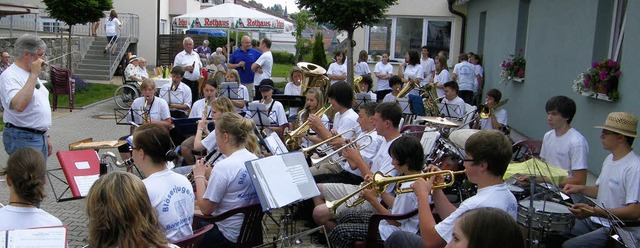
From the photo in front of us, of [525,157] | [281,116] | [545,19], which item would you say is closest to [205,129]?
[281,116]

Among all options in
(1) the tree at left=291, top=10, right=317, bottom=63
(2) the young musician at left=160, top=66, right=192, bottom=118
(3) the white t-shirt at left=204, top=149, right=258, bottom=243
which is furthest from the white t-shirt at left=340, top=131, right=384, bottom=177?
(1) the tree at left=291, top=10, right=317, bottom=63

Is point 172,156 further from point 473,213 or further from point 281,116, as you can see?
point 281,116

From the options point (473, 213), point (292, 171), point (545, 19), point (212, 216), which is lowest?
point (212, 216)

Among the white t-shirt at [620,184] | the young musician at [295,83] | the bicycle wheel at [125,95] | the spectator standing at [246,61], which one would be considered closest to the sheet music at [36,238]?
the white t-shirt at [620,184]

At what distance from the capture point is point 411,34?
18.1m

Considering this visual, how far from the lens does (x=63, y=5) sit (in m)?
16.2

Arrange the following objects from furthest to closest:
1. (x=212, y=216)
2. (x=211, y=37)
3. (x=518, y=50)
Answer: (x=211, y=37)
(x=518, y=50)
(x=212, y=216)

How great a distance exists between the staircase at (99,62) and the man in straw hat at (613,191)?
63.9 feet

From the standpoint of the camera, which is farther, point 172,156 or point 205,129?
point 205,129

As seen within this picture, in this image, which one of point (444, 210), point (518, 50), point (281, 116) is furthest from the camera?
point (518, 50)

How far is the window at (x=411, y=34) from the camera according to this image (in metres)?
18.0

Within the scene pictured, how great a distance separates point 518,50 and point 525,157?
628 centimetres

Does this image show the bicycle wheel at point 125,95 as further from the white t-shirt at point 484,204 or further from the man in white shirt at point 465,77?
the white t-shirt at point 484,204

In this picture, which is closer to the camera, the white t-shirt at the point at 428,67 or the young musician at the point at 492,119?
the young musician at the point at 492,119
